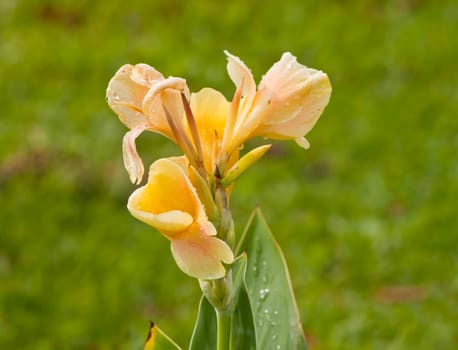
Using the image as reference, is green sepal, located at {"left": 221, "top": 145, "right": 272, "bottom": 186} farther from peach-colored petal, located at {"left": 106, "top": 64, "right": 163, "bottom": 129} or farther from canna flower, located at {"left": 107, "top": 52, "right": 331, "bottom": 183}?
peach-colored petal, located at {"left": 106, "top": 64, "right": 163, "bottom": 129}

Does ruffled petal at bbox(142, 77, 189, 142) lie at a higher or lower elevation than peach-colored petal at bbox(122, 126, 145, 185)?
higher

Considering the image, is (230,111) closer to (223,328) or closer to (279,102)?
(279,102)

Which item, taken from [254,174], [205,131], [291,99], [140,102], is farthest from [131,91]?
[254,174]

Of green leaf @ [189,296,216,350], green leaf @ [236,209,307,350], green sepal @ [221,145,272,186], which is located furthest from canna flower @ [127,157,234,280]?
green leaf @ [236,209,307,350]

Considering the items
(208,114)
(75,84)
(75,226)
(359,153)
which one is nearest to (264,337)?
(208,114)

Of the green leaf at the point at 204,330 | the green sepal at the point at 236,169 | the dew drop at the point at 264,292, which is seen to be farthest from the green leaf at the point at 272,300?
the green sepal at the point at 236,169

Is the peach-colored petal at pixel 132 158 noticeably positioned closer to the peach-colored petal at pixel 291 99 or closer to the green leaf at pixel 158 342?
the peach-colored petal at pixel 291 99

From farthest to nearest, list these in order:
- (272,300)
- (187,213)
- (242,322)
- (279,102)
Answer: (272,300) < (242,322) < (279,102) < (187,213)
